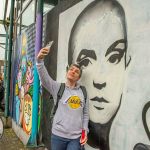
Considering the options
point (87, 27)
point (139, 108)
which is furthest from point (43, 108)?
point (139, 108)

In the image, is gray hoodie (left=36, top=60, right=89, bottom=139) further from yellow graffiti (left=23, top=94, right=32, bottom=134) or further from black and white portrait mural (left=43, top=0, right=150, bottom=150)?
yellow graffiti (left=23, top=94, right=32, bottom=134)

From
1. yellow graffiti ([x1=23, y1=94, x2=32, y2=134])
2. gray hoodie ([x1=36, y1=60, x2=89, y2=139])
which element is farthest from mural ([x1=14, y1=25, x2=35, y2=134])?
gray hoodie ([x1=36, y1=60, x2=89, y2=139])

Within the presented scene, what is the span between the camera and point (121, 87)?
13.2ft

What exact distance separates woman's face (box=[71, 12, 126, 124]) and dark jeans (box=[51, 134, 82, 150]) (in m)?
0.43

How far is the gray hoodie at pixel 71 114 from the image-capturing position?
4.24 meters

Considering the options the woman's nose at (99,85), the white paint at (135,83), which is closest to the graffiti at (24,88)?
the woman's nose at (99,85)

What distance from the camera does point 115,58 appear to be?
4.22 metres

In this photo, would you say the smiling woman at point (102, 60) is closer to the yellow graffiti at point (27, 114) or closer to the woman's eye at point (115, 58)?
the woman's eye at point (115, 58)

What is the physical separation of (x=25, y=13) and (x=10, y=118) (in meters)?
3.12

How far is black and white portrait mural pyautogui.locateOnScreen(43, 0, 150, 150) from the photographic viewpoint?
360 cm

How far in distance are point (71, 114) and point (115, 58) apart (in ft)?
2.64

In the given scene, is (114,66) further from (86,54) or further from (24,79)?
(24,79)

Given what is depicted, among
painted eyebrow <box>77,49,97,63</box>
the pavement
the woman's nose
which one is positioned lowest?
the pavement

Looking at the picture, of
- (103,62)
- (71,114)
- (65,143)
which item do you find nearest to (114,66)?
(103,62)
